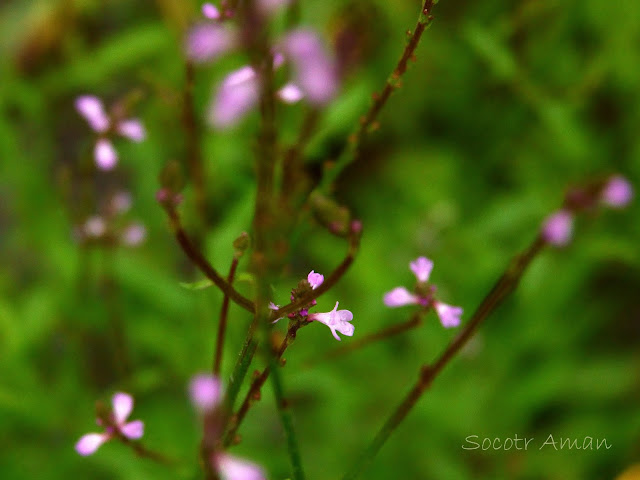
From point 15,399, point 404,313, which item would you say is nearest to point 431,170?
point 404,313

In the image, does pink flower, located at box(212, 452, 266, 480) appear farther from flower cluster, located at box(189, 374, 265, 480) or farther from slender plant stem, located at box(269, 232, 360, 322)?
slender plant stem, located at box(269, 232, 360, 322)

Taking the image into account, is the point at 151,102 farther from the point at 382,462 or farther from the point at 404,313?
the point at 382,462

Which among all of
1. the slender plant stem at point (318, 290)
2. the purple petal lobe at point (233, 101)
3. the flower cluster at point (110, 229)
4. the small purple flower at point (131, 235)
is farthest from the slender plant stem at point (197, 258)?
the small purple flower at point (131, 235)

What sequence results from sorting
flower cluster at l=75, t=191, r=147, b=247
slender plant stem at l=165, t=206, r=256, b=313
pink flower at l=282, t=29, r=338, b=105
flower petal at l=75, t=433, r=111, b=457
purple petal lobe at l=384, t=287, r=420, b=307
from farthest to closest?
flower cluster at l=75, t=191, r=147, b=247 → purple petal lobe at l=384, t=287, r=420, b=307 → flower petal at l=75, t=433, r=111, b=457 → slender plant stem at l=165, t=206, r=256, b=313 → pink flower at l=282, t=29, r=338, b=105

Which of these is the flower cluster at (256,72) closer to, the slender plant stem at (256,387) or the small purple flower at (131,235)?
the slender plant stem at (256,387)

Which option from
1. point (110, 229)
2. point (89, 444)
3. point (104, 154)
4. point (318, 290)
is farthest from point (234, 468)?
point (110, 229)

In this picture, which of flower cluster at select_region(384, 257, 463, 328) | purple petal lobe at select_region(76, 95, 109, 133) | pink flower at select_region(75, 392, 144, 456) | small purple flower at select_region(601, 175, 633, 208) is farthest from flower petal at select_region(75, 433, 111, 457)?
small purple flower at select_region(601, 175, 633, 208)
